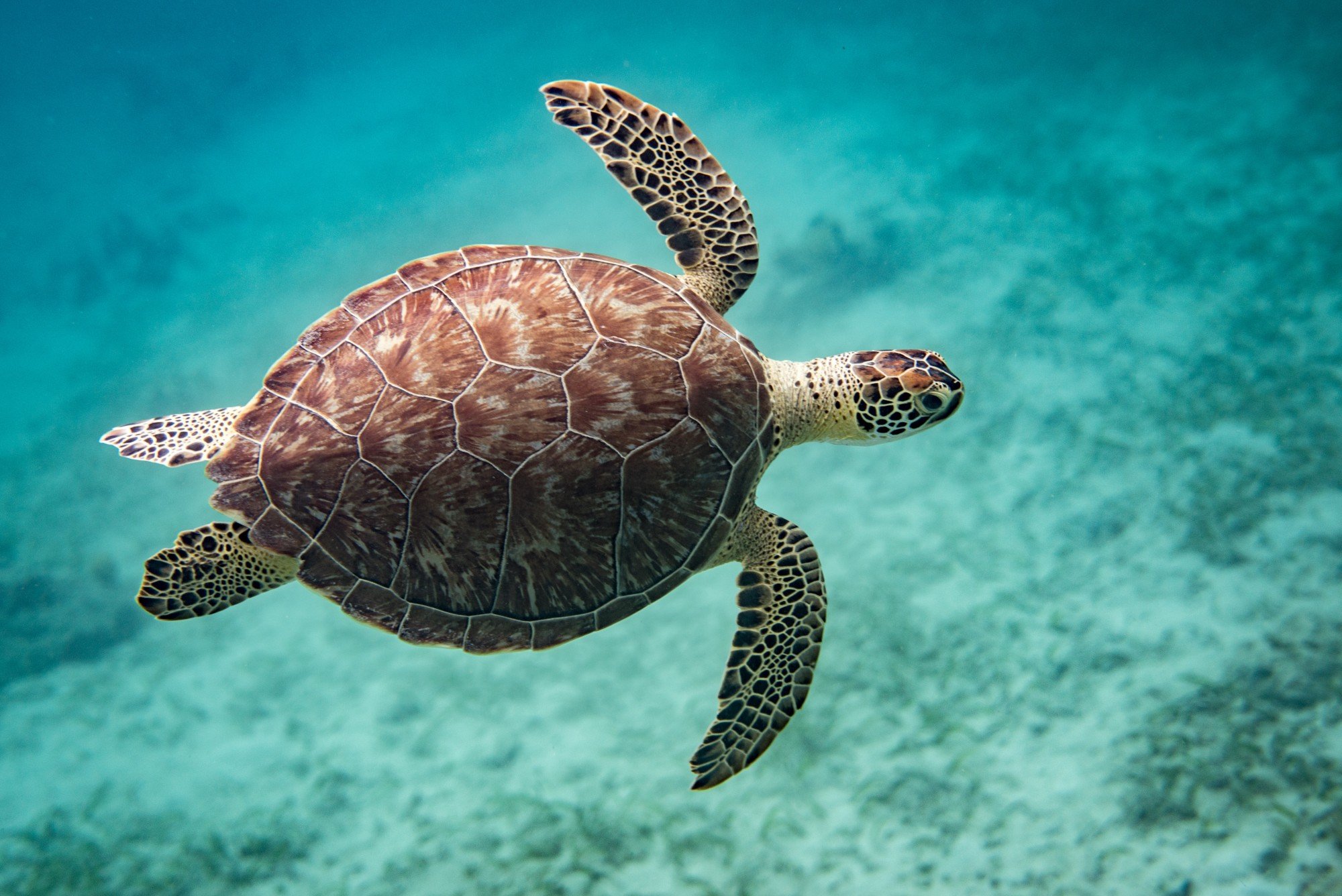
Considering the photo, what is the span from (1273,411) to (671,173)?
14.5ft

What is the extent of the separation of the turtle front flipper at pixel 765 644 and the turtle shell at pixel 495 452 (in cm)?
45

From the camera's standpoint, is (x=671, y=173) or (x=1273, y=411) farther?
(x=1273, y=411)

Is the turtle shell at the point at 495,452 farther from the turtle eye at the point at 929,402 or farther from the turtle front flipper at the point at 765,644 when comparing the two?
the turtle eye at the point at 929,402

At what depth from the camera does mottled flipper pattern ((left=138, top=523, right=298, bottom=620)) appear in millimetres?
2223

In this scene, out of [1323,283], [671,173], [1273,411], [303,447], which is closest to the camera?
[303,447]

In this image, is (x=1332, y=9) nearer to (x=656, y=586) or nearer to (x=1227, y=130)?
(x=1227, y=130)

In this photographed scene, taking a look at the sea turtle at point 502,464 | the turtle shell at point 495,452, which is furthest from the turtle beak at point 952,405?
the turtle shell at point 495,452

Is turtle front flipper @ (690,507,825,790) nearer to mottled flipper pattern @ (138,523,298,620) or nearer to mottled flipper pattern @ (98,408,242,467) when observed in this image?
mottled flipper pattern @ (138,523,298,620)

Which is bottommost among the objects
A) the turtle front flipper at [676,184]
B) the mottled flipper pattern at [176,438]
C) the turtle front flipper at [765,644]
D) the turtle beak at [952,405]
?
the turtle front flipper at [765,644]

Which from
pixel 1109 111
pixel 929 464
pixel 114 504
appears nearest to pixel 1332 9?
pixel 1109 111

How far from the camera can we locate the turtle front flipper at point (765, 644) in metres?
2.58

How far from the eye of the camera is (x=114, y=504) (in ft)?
18.6

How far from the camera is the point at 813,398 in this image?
114 inches

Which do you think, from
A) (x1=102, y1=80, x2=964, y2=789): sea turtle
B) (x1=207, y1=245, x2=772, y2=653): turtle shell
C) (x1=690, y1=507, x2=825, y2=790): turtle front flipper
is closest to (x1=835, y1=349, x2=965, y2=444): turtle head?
(x1=102, y1=80, x2=964, y2=789): sea turtle
